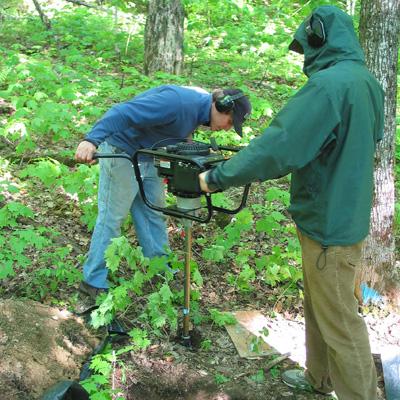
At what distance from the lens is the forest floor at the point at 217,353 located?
3.40 m

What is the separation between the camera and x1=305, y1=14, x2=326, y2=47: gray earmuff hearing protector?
2.63 meters

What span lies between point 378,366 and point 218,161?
2.12m

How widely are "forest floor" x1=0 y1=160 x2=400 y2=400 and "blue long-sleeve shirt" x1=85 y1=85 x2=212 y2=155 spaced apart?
4.78ft

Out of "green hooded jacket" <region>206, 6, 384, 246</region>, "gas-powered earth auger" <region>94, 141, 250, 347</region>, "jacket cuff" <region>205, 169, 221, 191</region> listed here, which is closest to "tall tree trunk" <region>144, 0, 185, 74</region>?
"gas-powered earth auger" <region>94, 141, 250, 347</region>

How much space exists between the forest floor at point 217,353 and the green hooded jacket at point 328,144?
4.63 feet

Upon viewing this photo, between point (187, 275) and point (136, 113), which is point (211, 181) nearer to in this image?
point (187, 275)

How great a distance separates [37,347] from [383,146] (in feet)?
10.6

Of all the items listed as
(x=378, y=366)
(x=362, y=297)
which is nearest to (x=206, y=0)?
(x=362, y=297)

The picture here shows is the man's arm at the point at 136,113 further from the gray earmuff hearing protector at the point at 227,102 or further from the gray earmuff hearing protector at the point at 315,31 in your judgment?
the gray earmuff hearing protector at the point at 315,31

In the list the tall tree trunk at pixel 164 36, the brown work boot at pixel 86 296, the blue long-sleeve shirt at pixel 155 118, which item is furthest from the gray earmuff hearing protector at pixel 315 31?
the tall tree trunk at pixel 164 36

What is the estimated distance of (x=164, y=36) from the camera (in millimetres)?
8734

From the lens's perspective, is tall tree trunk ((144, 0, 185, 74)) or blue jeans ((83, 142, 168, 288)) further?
tall tree trunk ((144, 0, 185, 74))

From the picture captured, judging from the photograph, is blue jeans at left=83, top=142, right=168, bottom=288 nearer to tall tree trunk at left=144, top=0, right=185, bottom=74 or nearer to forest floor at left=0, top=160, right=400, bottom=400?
forest floor at left=0, top=160, right=400, bottom=400

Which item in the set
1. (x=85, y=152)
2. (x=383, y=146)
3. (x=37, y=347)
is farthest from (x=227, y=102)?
(x=37, y=347)
